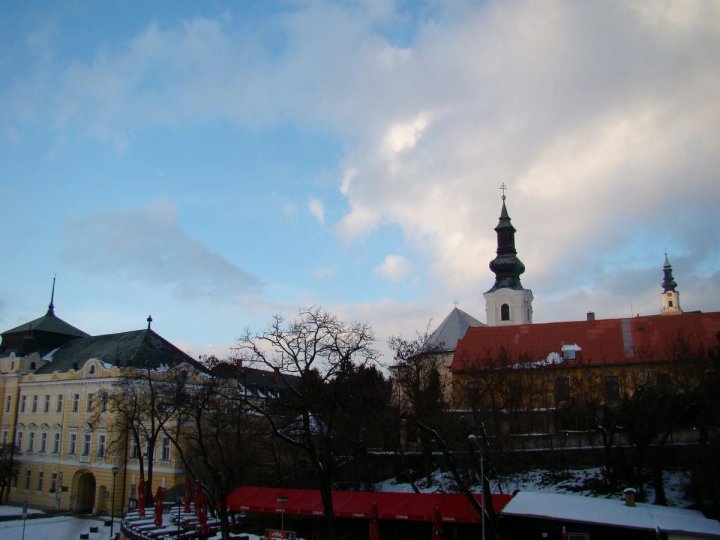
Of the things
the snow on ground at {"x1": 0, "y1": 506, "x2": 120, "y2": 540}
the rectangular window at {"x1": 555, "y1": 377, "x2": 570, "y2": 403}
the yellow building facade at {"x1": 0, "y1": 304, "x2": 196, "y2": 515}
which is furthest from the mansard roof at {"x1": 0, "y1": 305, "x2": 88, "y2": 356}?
the rectangular window at {"x1": 555, "y1": 377, "x2": 570, "y2": 403}

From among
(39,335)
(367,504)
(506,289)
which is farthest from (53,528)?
(506,289)

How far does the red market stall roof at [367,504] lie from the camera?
95.3 ft

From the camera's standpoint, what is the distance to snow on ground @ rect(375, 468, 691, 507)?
33594mm

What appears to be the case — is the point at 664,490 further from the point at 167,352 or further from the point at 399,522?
the point at 167,352

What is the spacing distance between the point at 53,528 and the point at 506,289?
52153mm

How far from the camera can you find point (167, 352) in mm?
57938

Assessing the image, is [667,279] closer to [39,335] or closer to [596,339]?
[596,339]

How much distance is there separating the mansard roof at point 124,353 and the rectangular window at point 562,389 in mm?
27745

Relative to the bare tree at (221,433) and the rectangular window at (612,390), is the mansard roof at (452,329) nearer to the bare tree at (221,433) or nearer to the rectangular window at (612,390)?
the rectangular window at (612,390)

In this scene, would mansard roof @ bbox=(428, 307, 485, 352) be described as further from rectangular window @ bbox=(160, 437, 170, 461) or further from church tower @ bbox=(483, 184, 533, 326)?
rectangular window @ bbox=(160, 437, 170, 461)

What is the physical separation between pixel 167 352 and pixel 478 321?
39.1 metres

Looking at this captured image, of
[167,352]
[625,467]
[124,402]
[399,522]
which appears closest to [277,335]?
[399,522]

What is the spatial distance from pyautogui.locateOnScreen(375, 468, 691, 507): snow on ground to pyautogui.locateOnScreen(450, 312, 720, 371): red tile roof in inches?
413

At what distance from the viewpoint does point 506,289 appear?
251ft
